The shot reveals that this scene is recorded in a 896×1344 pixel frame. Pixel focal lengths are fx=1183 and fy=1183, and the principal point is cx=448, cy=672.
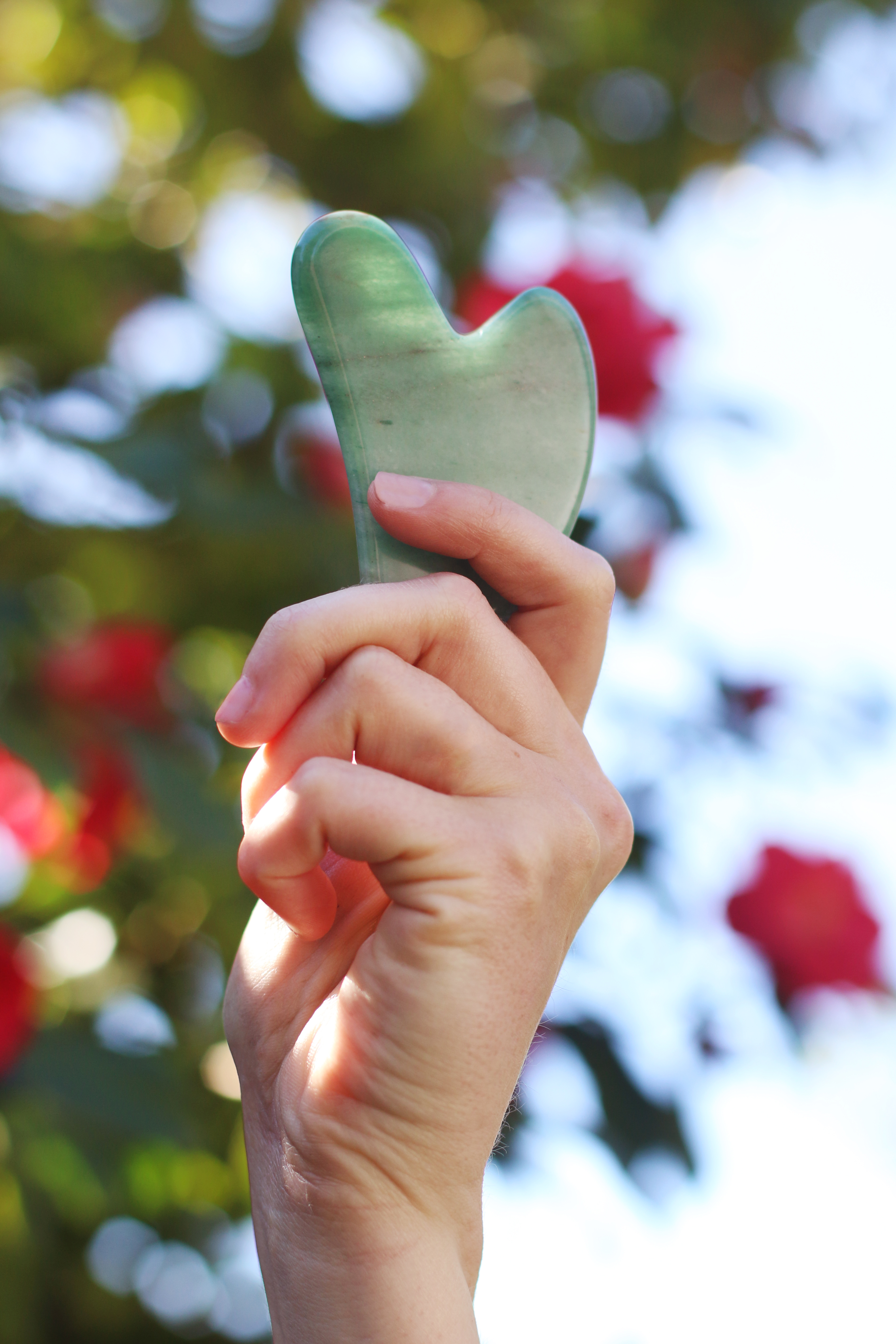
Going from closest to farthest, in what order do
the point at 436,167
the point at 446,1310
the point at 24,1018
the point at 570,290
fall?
the point at 446,1310, the point at 24,1018, the point at 570,290, the point at 436,167

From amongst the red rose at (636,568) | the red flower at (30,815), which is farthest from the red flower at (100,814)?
the red rose at (636,568)

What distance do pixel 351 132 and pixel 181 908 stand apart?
1.20m

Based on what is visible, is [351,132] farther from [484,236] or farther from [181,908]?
[181,908]

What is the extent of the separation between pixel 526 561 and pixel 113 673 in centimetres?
78

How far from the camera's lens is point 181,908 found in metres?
1.67

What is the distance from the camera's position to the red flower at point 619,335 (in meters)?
1.36

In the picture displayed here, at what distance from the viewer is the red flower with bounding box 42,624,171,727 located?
1.26 metres

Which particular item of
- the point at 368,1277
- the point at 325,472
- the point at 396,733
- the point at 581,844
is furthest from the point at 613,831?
the point at 325,472

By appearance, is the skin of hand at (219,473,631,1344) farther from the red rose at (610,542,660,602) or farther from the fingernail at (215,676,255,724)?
the red rose at (610,542,660,602)

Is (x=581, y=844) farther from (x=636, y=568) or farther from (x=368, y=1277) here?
(x=636, y=568)

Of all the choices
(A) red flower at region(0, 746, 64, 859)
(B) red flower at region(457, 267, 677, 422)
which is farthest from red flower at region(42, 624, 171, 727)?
(B) red flower at region(457, 267, 677, 422)

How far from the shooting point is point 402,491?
0.62 meters

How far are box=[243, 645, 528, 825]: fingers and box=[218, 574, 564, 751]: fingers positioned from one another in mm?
11

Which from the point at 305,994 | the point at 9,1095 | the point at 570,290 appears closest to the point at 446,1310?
the point at 305,994
